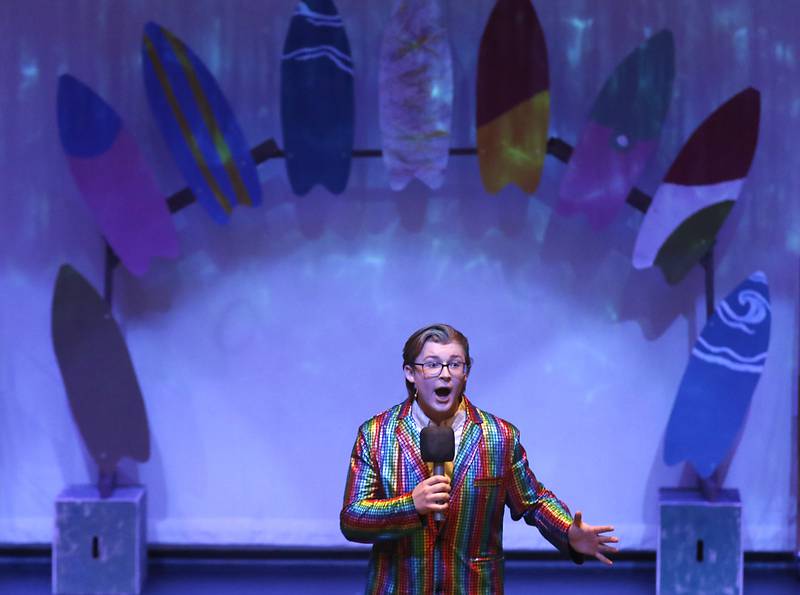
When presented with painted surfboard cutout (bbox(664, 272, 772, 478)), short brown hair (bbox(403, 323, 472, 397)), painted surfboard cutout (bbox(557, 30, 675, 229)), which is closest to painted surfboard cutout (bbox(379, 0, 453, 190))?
painted surfboard cutout (bbox(557, 30, 675, 229))

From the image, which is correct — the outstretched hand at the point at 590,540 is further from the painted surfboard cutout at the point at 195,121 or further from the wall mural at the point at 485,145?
the painted surfboard cutout at the point at 195,121

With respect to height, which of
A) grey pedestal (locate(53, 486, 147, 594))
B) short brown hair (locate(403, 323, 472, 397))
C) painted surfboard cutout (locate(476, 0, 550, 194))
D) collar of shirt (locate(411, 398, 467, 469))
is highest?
painted surfboard cutout (locate(476, 0, 550, 194))

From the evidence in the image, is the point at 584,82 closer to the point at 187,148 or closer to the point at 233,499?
the point at 187,148

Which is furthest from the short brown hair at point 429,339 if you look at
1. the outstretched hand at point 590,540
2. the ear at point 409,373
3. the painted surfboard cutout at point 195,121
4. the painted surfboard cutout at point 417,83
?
the painted surfboard cutout at point 195,121

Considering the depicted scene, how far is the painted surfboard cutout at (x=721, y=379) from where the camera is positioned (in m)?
4.47

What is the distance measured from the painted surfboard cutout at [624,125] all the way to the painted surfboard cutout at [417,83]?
1.60 ft

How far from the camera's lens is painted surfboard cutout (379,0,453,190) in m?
4.45

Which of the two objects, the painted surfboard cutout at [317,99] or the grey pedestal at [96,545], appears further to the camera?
the grey pedestal at [96,545]

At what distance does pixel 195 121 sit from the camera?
4.53m

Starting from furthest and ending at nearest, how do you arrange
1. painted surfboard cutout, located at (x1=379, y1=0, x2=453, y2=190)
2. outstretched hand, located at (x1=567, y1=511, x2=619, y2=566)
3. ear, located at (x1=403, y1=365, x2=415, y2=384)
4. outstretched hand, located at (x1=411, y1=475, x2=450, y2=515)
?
painted surfboard cutout, located at (x1=379, y1=0, x2=453, y2=190), ear, located at (x1=403, y1=365, x2=415, y2=384), outstretched hand, located at (x1=567, y1=511, x2=619, y2=566), outstretched hand, located at (x1=411, y1=475, x2=450, y2=515)

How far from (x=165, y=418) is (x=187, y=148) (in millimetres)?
1075

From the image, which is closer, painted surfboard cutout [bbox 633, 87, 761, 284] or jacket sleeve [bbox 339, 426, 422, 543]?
jacket sleeve [bbox 339, 426, 422, 543]

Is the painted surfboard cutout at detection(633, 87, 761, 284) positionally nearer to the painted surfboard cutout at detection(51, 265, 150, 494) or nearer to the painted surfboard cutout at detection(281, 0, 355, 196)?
the painted surfboard cutout at detection(281, 0, 355, 196)

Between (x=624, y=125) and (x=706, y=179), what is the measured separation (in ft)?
1.13
